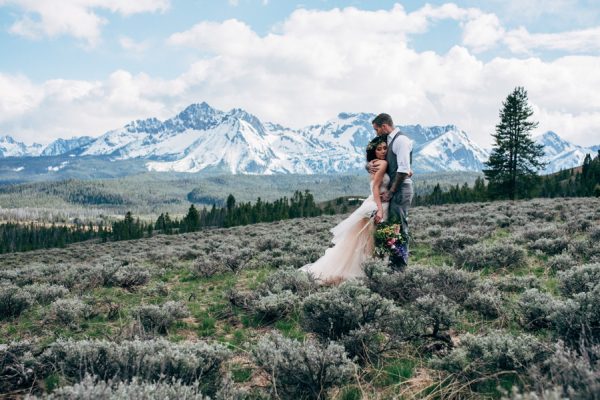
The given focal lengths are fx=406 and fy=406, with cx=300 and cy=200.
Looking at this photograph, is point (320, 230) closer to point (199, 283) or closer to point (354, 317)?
point (199, 283)

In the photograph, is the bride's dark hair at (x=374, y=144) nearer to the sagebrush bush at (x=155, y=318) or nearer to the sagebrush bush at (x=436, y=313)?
the sagebrush bush at (x=436, y=313)

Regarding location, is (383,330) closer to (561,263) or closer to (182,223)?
(561,263)

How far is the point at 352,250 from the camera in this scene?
9375 millimetres

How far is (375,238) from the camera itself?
29.5ft

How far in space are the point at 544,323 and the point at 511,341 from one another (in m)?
1.99

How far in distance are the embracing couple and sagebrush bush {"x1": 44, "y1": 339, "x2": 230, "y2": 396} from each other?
4.67 meters

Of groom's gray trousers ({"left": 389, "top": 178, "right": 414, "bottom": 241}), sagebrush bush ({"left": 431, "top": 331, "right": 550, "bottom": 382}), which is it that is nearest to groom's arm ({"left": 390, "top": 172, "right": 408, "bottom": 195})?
groom's gray trousers ({"left": 389, "top": 178, "right": 414, "bottom": 241})

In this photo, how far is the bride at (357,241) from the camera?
890cm

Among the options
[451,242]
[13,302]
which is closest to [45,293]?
[13,302]

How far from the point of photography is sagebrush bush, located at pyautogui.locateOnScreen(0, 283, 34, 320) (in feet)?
29.3

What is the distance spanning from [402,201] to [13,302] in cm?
886

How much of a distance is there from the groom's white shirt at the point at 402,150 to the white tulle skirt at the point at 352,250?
131 cm

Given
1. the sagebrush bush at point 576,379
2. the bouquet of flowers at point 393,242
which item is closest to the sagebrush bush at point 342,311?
the sagebrush bush at point 576,379

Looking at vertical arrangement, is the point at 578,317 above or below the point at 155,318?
above
